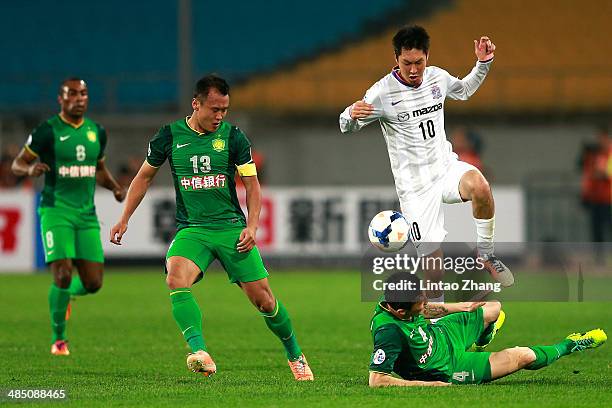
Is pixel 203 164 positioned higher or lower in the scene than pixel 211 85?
lower

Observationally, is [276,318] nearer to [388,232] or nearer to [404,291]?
[388,232]

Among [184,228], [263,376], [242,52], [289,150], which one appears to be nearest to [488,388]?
[263,376]

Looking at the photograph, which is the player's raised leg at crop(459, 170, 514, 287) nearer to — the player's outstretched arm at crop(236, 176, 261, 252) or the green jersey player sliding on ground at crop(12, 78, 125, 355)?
the player's outstretched arm at crop(236, 176, 261, 252)

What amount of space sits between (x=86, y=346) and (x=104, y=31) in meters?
20.8

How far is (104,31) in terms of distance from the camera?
102 ft

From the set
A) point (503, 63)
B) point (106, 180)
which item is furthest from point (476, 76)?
point (503, 63)

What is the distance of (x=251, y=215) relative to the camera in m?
8.78

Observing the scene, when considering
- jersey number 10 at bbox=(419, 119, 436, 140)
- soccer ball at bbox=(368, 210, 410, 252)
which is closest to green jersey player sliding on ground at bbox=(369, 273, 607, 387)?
soccer ball at bbox=(368, 210, 410, 252)

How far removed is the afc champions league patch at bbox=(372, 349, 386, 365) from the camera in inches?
312

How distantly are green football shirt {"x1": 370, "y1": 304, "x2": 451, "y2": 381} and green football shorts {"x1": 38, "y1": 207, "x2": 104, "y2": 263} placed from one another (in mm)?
4041

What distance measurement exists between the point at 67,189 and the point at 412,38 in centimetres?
393

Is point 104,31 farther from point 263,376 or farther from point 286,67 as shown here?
point 263,376

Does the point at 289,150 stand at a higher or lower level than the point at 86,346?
higher

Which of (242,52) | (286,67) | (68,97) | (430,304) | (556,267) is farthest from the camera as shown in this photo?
(242,52)
